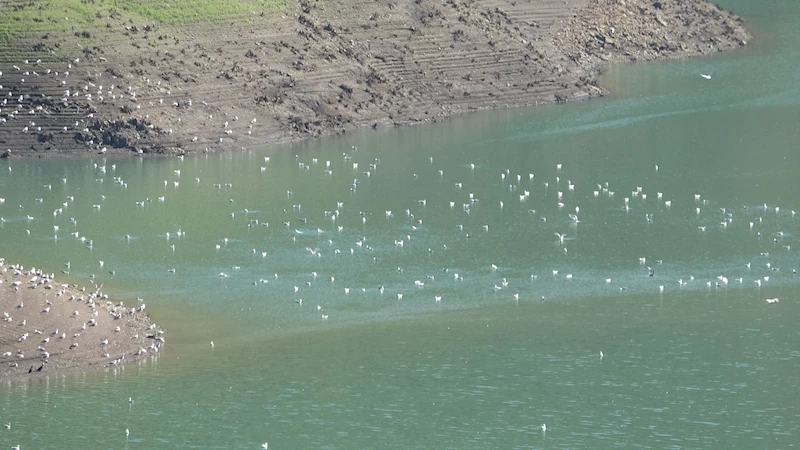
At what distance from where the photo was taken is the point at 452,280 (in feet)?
265

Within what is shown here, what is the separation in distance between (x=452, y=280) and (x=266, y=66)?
40.9 m

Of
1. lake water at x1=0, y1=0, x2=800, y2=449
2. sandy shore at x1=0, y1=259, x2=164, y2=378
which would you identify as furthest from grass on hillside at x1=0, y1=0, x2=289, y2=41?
sandy shore at x1=0, y1=259, x2=164, y2=378

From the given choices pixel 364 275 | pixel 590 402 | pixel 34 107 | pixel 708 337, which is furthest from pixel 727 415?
pixel 34 107

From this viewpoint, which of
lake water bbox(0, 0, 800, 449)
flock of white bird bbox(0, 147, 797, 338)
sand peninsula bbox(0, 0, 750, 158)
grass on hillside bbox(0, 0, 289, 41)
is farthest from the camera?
grass on hillside bbox(0, 0, 289, 41)

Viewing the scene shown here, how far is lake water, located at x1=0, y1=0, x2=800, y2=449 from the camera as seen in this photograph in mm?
62031

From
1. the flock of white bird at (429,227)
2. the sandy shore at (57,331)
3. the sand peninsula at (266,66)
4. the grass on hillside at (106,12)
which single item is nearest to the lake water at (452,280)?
the flock of white bird at (429,227)

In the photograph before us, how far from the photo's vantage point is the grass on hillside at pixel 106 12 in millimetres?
112750

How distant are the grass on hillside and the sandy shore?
147 feet

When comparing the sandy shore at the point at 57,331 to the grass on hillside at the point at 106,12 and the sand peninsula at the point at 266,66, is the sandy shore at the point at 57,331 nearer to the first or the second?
the sand peninsula at the point at 266,66

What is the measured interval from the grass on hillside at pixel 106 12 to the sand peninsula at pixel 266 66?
0.42 ft

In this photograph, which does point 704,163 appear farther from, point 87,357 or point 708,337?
point 87,357

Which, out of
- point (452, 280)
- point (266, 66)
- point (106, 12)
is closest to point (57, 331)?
point (452, 280)

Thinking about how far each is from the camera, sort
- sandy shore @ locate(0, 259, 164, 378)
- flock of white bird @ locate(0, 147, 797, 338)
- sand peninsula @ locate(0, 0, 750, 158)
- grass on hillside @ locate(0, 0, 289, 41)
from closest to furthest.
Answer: sandy shore @ locate(0, 259, 164, 378) < flock of white bird @ locate(0, 147, 797, 338) < sand peninsula @ locate(0, 0, 750, 158) < grass on hillside @ locate(0, 0, 289, 41)

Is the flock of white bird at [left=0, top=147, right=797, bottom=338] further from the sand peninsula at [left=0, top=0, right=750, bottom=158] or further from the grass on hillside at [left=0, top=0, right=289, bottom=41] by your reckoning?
the grass on hillside at [left=0, top=0, right=289, bottom=41]
